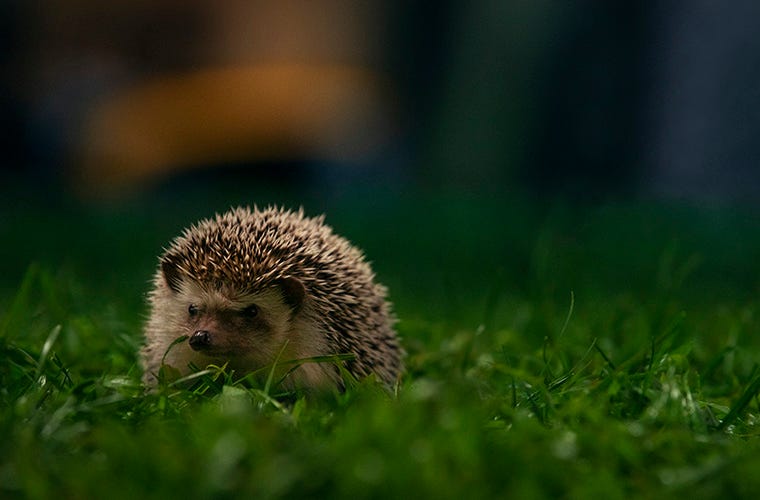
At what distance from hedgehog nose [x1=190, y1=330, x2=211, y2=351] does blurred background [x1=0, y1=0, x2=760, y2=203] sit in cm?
757

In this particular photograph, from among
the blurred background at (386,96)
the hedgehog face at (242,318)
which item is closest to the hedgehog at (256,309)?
the hedgehog face at (242,318)

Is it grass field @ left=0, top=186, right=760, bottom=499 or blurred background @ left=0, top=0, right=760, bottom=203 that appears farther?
blurred background @ left=0, top=0, right=760, bottom=203

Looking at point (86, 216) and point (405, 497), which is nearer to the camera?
point (405, 497)

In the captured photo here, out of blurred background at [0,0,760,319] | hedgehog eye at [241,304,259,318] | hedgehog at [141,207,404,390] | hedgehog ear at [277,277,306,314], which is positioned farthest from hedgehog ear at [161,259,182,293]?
blurred background at [0,0,760,319]

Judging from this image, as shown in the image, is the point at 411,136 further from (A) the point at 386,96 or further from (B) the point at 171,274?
(B) the point at 171,274

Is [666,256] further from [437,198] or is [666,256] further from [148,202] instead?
[148,202]

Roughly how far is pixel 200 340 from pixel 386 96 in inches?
548

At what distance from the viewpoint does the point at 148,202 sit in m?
12.1

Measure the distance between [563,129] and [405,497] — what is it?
Answer: 11.2 metres

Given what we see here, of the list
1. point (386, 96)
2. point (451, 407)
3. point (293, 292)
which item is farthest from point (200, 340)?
point (386, 96)

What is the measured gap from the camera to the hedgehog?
4207mm

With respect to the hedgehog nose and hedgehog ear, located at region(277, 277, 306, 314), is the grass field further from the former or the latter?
hedgehog ear, located at region(277, 277, 306, 314)

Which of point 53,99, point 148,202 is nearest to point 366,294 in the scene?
point 148,202

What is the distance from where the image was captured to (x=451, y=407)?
109 inches
